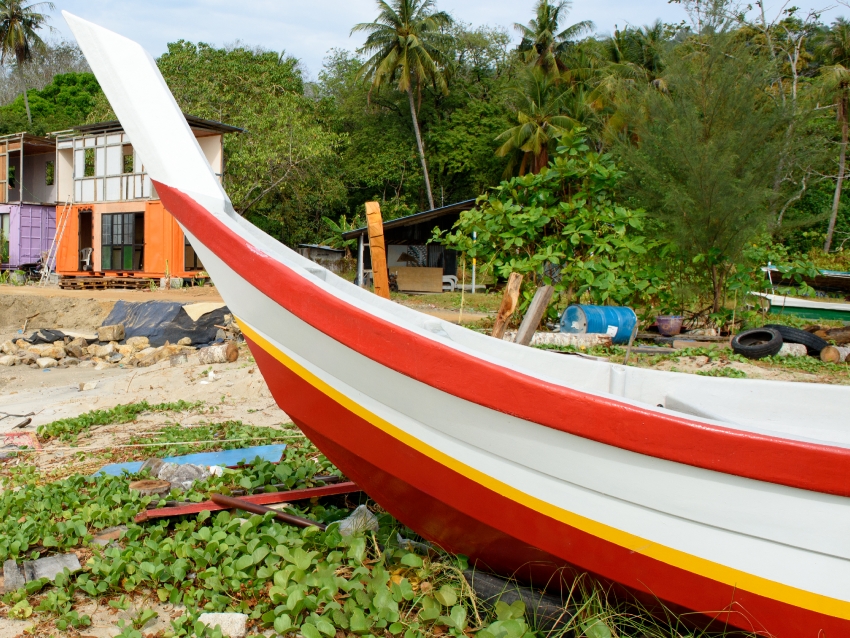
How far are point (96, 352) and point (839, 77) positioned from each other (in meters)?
25.2

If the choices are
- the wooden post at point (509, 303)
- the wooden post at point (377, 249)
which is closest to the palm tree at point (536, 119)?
the wooden post at point (509, 303)

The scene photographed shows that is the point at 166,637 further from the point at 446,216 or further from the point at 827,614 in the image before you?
the point at 446,216

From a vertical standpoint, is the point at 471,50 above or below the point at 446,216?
above

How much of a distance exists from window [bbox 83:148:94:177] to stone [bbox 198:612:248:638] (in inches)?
890

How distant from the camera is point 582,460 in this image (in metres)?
2.28

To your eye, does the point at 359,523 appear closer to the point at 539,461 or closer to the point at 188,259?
the point at 539,461

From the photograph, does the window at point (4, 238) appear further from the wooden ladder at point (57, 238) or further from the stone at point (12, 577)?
the stone at point (12, 577)

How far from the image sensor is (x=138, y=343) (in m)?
12.5

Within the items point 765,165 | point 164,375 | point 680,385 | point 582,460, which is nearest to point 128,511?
point 582,460

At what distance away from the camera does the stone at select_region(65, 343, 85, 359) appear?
1185 centimetres

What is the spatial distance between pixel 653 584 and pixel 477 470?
2.30 ft

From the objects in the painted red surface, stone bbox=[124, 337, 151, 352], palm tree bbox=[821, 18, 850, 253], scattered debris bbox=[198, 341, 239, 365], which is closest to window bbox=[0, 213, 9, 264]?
stone bbox=[124, 337, 151, 352]

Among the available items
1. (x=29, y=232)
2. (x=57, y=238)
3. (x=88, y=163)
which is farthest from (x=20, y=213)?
(x=88, y=163)

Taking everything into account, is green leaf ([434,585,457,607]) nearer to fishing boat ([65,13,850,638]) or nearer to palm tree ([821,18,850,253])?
fishing boat ([65,13,850,638])
